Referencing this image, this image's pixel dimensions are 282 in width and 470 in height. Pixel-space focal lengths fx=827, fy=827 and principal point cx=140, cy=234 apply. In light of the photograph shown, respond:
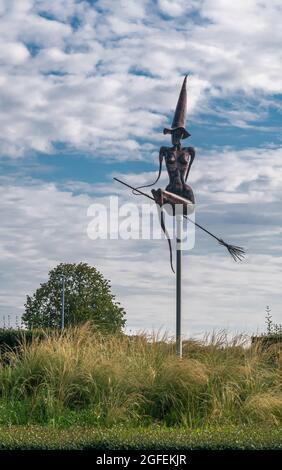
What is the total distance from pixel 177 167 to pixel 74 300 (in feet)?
30.8

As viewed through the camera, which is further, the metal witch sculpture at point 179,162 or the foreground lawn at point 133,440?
the metal witch sculpture at point 179,162

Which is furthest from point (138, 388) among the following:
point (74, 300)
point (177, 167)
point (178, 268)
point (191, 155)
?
point (74, 300)

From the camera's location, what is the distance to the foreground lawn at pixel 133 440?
6.66 m

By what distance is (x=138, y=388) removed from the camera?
9.16 m

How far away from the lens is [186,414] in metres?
8.84

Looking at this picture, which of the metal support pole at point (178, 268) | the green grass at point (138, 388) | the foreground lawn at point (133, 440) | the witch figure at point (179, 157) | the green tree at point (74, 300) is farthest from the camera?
the green tree at point (74, 300)

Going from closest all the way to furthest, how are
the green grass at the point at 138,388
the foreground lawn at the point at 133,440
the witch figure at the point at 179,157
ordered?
1. the foreground lawn at the point at 133,440
2. the green grass at the point at 138,388
3. the witch figure at the point at 179,157

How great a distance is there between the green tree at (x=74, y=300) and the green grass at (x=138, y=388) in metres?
9.84

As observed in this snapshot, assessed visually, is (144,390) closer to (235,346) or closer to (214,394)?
(214,394)

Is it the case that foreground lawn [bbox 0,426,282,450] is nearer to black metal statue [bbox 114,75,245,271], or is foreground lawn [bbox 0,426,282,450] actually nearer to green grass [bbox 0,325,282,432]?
green grass [bbox 0,325,282,432]

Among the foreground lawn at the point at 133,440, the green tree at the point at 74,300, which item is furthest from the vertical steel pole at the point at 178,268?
the green tree at the point at 74,300

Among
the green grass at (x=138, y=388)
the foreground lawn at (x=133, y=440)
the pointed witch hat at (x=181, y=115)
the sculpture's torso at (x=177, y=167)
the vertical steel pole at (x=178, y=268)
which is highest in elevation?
the pointed witch hat at (x=181, y=115)

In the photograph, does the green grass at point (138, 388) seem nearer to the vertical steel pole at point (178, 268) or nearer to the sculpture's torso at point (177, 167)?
the vertical steel pole at point (178, 268)

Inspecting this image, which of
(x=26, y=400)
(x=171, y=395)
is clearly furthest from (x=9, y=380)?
(x=171, y=395)
